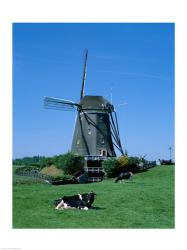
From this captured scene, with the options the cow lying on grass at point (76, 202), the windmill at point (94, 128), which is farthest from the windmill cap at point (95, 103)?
the cow lying on grass at point (76, 202)

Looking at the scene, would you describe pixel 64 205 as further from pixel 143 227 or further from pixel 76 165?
pixel 76 165

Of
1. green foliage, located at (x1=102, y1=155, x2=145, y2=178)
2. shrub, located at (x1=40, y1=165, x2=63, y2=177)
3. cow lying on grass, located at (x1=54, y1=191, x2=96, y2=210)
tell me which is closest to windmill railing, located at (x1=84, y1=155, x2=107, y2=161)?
green foliage, located at (x1=102, y1=155, x2=145, y2=178)

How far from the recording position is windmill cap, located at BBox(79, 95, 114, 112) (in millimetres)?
37094

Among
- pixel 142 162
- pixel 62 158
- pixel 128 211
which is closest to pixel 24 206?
pixel 128 211

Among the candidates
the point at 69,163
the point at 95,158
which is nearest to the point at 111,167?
the point at 95,158

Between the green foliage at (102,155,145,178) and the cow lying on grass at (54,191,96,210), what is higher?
the green foliage at (102,155,145,178)

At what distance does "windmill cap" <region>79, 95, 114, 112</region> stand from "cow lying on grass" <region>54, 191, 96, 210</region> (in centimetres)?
2121

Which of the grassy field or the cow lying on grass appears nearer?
the grassy field

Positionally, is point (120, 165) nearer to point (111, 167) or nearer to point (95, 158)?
point (111, 167)

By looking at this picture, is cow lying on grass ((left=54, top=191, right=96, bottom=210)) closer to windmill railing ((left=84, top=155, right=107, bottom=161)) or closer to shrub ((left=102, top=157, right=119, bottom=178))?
shrub ((left=102, top=157, right=119, bottom=178))

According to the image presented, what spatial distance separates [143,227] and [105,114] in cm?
2400
